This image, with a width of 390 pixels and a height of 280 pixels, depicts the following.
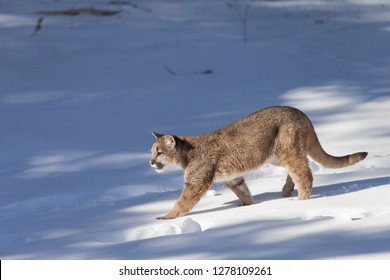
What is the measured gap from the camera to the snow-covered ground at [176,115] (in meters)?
6.61

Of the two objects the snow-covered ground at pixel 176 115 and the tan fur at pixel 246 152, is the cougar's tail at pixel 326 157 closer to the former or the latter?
the tan fur at pixel 246 152

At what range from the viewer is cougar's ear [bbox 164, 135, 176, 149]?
318 inches

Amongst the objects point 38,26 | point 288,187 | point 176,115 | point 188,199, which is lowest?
point 188,199

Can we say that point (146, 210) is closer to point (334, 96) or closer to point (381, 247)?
point (381, 247)

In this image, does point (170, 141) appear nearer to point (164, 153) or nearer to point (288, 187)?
point (164, 153)

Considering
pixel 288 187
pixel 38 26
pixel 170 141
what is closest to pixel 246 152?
pixel 288 187

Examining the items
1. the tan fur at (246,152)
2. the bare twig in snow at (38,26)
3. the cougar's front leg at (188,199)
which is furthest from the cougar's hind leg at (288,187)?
the bare twig in snow at (38,26)

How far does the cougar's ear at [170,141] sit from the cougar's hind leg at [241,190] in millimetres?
620

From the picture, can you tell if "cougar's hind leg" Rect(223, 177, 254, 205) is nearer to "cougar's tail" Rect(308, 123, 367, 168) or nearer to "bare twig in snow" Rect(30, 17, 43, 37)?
"cougar's tail" Rect(308, 123, 367, 168)

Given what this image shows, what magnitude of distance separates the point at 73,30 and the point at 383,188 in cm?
854

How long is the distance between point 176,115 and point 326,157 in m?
3.71

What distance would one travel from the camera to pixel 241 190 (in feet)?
26.4

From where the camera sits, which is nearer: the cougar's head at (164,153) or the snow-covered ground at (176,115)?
the snow-covered ground at (176,115)

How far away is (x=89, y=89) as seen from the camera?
12.8m
